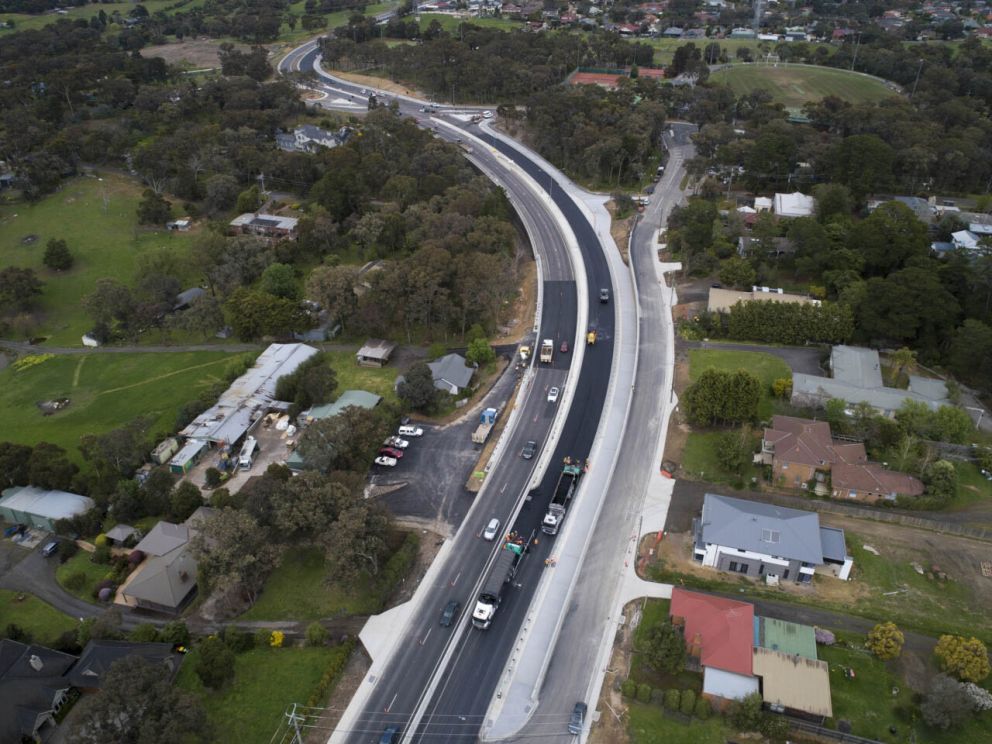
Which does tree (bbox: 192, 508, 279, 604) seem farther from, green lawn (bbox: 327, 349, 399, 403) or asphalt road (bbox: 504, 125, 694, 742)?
green lawn (bbox: 327, 349, 399, 403)

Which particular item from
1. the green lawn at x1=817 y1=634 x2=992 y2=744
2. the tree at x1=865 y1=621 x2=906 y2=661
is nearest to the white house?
the tree at x1=865 y1=621 x2=906 y2=661

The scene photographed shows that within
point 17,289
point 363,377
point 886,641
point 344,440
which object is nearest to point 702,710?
point 886,641

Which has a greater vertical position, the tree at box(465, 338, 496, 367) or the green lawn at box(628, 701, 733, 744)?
the tree at box(465, 338, 496, 367)

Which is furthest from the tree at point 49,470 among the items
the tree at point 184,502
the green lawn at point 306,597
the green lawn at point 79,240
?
the green lawn at point 79,240

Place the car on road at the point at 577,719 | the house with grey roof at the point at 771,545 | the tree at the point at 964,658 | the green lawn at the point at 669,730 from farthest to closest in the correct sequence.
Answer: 1. the house with grey roof at the point at 771,545
2. the tree at the point at 964,658
3. the car on road at the point at 577,719
4. the green lawn at the point at 669,730

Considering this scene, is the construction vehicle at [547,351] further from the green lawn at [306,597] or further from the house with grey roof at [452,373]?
the green lawn at [306,597]

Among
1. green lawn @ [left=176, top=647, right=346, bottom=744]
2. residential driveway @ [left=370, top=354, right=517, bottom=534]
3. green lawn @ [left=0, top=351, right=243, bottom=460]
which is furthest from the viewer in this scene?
green lawn @ [left=0, top=351, right=243, bottom=460]
